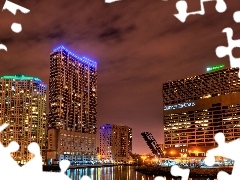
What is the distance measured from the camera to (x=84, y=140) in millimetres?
59469

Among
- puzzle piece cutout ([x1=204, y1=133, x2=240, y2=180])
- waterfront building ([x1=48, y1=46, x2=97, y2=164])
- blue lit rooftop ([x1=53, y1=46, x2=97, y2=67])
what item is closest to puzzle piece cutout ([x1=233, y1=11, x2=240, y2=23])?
puzzle piece cutout ([x1=204, y1=133, x2=240, y2=180])

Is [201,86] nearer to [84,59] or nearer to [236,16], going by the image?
[84,59]

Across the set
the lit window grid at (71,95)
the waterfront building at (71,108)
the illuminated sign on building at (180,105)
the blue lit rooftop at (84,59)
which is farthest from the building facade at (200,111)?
the blue lit rooftop at (84,59)

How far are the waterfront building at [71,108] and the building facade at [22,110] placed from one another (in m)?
2.36

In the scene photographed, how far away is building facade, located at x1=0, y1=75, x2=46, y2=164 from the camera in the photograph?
2208 inches

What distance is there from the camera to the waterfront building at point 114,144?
3078 inches

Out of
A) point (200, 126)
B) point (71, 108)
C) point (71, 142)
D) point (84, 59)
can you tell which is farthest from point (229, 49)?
point (84, 59)

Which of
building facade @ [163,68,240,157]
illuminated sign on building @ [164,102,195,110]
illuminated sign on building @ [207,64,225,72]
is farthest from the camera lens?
illuminated sign on building @ [164,102,195,110]

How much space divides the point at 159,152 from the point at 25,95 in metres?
26.8

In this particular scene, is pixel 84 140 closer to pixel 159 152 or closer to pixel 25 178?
pixel 159 152

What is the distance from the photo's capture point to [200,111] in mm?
51531

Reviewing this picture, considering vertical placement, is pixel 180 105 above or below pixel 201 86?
below

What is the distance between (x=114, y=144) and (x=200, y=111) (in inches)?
1247

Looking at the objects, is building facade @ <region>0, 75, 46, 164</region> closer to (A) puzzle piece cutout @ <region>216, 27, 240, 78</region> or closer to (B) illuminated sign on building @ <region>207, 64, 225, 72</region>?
(B) illuminated sign on building @ <region>207, 64, 225, 72</region>
